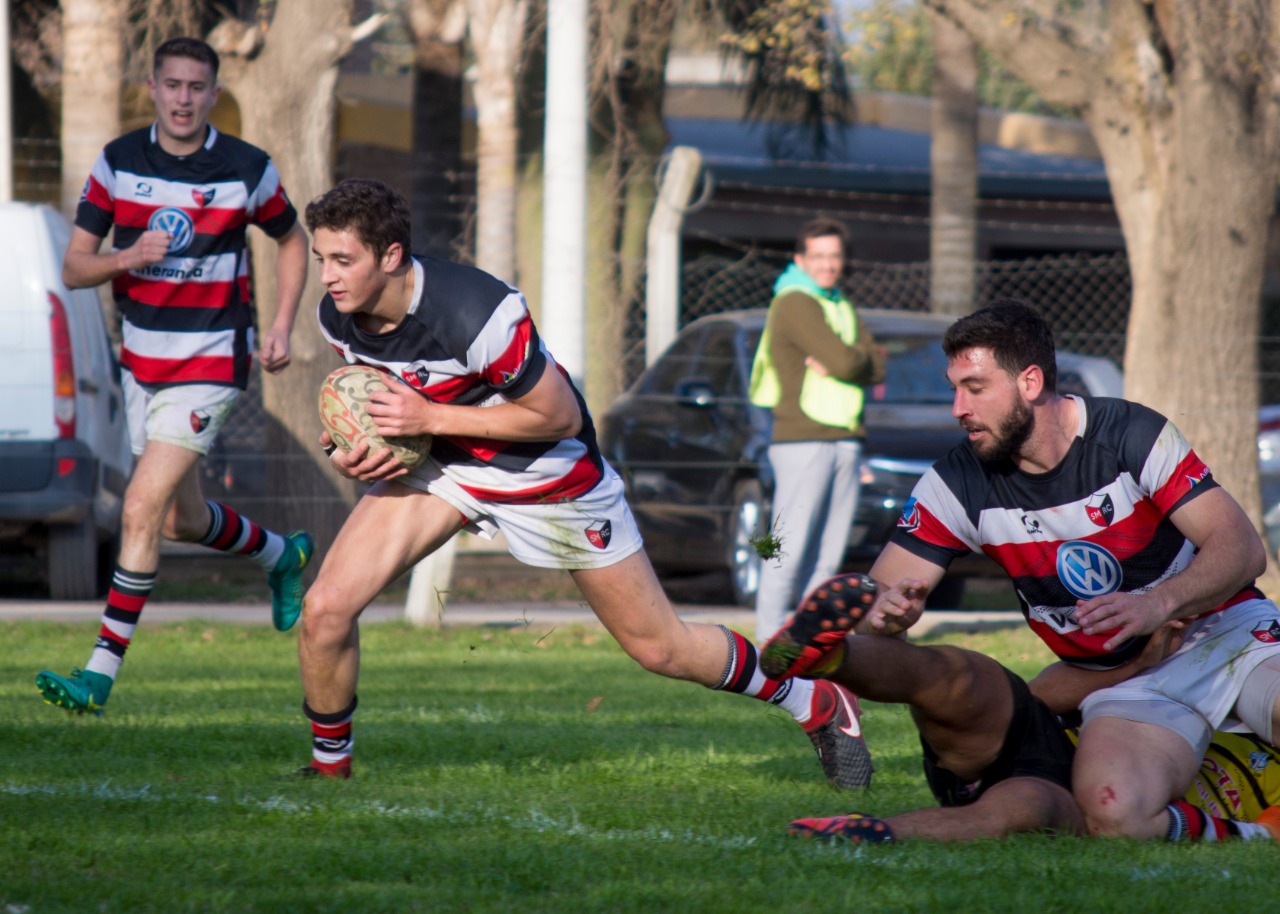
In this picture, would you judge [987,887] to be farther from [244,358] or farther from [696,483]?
[696,483]

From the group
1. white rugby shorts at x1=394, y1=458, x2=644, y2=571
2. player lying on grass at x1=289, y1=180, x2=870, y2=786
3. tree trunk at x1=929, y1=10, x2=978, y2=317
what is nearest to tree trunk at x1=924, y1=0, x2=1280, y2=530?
tree trunk at x1=929, y1=10, x2=978, y2=317

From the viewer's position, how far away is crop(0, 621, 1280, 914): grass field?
3797 millimetres

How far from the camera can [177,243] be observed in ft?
21.0

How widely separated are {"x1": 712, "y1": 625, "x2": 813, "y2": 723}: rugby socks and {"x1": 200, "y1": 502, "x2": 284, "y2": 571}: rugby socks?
93.0 inches

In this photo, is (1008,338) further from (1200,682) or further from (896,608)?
(1200,682)

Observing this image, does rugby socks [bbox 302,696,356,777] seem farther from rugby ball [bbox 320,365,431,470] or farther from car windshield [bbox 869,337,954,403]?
car windshield [bbox 869,337,954,403]

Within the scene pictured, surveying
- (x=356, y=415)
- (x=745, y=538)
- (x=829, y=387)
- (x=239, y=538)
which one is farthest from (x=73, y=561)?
(x=356, y=415)

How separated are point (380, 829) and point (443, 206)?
13.4 meters

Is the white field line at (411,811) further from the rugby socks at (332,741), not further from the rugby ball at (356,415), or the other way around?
the rugby ball at (356,415)

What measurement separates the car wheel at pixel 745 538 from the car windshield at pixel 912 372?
1.00m

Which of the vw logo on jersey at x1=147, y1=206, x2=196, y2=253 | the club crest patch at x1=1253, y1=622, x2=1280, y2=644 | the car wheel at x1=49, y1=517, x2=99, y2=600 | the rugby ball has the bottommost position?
the car wheel at x1=49, y1=517, x2=99, y2=600

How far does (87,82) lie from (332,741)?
952 cm

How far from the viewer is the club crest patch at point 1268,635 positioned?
15.7ft

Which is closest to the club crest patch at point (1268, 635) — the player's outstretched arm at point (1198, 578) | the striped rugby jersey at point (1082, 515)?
the striped rugby jersey at point (1082, 515)
